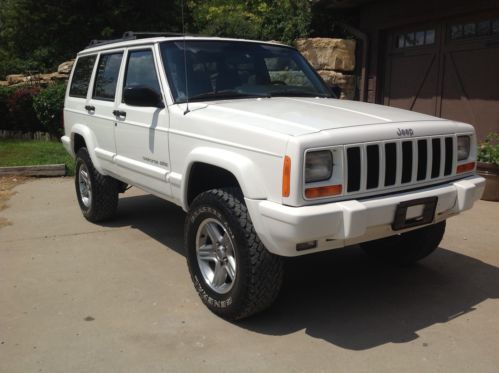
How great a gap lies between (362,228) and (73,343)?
1.97 m

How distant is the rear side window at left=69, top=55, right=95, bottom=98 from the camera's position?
6241 mm

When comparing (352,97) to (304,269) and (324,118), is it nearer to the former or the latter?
(304,269)

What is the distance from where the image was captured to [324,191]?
3.25m

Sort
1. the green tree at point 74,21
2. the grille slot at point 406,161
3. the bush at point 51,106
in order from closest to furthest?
1. the grille slot at point 406,161
2. the bush at point 51,106
3. the green tree at point 74,21

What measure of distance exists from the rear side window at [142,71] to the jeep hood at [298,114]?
25.3 inches

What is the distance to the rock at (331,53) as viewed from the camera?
11.2m

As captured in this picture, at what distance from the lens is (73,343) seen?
11.6 feet

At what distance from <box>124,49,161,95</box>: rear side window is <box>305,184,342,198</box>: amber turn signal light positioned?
1839 mm

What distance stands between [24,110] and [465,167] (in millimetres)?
12267

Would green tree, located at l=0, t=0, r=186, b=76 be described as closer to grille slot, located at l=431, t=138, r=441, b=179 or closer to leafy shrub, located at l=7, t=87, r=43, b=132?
leafy shrub, located at l=7, t=87, r=43, b=132

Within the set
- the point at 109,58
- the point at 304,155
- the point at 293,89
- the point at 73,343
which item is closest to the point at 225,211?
the point at 304,155

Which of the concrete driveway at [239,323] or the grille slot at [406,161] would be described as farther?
the grille slot at [406,161]

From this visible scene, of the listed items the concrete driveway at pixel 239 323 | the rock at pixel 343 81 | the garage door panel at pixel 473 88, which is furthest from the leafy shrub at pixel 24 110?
the garage door panel at pixel 473 88

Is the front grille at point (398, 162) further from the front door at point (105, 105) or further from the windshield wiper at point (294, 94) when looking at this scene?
the front door at point (105, 105)
